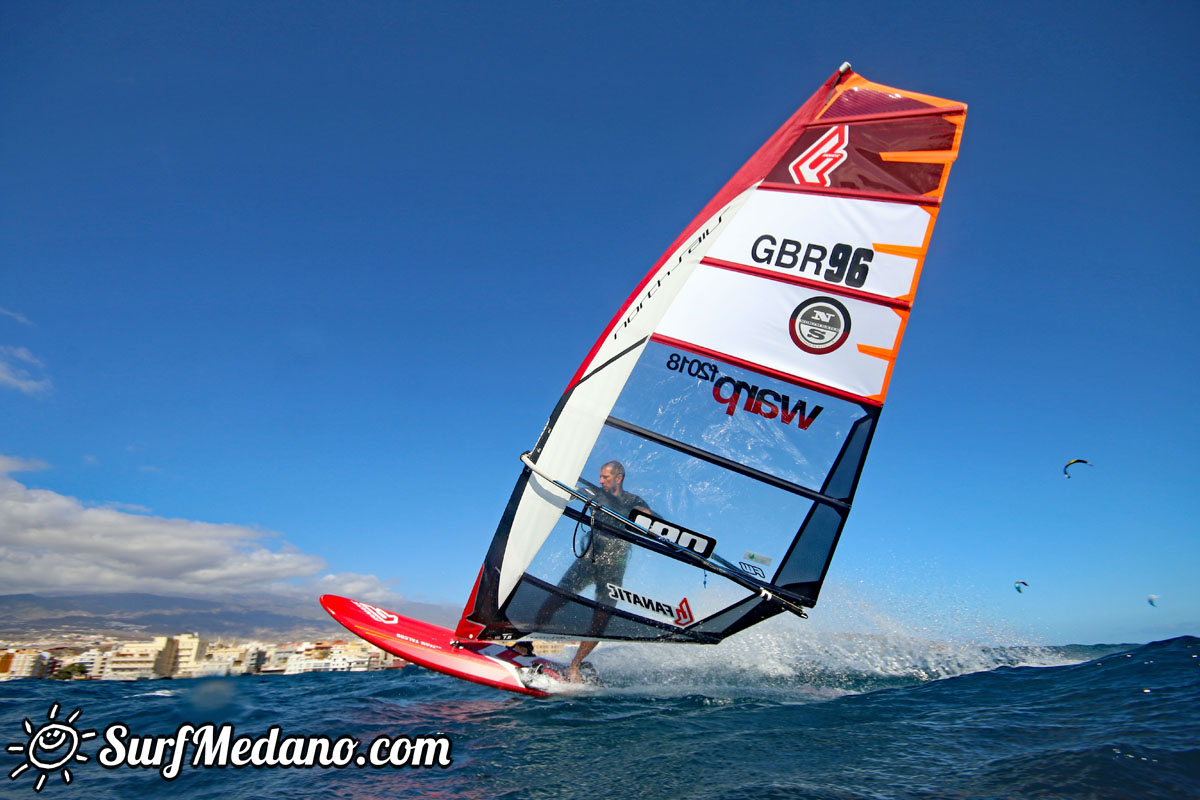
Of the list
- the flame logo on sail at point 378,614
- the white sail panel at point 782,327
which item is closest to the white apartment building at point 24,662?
the flame logo on sail at point 378,614

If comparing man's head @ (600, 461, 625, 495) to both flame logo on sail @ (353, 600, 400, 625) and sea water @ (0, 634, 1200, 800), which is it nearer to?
sea water @ (0, 634, 1200, 800)

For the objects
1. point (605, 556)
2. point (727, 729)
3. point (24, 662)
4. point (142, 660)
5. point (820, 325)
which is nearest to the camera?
point (727, 729)

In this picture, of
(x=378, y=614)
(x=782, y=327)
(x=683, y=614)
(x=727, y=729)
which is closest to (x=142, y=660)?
(x=378, y=614)

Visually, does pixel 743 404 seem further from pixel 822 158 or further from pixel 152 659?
pixel 152 659

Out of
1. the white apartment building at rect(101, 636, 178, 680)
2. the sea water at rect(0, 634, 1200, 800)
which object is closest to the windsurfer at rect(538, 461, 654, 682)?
the sea water at rect(0, 634, 1200, 800)

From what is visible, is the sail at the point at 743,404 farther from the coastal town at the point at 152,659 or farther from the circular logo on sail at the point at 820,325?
the coastal town at the point at 152,659

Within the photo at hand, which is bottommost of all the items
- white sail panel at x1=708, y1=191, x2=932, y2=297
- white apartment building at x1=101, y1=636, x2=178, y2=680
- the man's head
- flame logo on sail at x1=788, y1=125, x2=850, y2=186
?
white apartment building at x1=101, y1=636, x2=178, y2=680

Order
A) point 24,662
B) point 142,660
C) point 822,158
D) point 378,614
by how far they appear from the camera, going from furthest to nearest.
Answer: point 142,660 → point 24,662 → point 378,614 → point 822,158

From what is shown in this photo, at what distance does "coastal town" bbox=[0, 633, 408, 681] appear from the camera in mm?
7605

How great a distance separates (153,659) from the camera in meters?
8.48

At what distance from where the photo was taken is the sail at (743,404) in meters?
4.32

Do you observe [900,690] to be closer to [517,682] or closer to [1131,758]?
[1131,758]

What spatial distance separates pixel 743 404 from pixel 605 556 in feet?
5.42

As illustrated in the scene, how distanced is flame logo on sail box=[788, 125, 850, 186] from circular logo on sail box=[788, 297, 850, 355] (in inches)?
40.6
